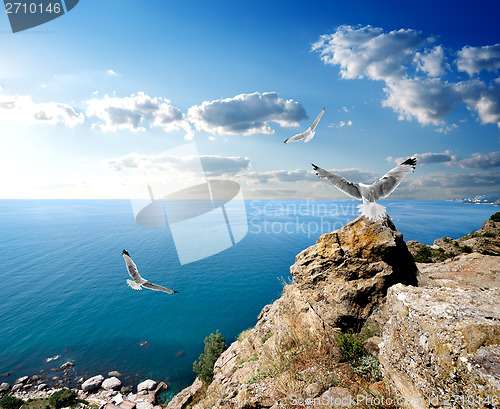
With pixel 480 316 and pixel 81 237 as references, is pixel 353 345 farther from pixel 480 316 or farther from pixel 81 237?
pixel 81 237

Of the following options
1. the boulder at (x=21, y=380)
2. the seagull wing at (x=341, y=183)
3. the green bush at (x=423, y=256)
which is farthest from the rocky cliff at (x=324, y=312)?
the boulder at (x=21, y=380)

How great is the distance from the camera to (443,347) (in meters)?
3.35

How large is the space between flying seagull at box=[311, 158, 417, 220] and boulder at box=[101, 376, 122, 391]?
36.5 meters

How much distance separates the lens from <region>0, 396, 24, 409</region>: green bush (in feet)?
73.7

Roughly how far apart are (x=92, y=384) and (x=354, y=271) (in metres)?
35.9

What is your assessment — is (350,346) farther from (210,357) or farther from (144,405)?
(144,405)

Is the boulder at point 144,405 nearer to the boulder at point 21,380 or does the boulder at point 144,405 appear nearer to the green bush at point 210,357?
the green bush at point 210,357

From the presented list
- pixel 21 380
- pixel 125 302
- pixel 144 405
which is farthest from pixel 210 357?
pixel 125 302

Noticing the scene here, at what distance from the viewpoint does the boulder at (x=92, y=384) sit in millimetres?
25891

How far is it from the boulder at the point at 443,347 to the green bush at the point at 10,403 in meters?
38.4

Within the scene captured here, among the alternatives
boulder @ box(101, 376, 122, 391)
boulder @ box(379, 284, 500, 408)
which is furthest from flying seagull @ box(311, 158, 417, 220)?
boulder @ box(101, 376, 122, 391)

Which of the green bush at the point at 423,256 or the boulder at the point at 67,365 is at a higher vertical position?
the green bush at the point at 423,256

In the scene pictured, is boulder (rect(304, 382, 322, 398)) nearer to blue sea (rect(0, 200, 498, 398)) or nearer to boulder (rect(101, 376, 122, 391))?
blue sea (rect(0, 200, 498, 398))

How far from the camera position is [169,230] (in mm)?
127188
